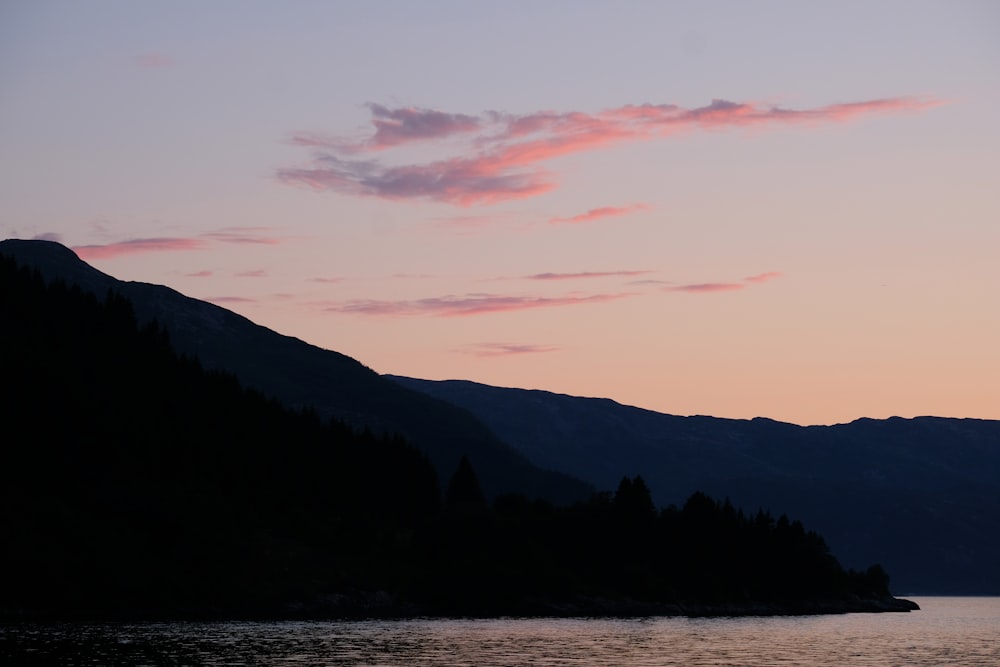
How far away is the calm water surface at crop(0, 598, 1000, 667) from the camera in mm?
116688

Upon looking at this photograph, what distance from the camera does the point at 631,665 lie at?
401ft

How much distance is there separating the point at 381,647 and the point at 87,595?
68.0 metres

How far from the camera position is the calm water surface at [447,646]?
117 metres

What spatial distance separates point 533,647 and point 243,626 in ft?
143

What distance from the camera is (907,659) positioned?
139 metres

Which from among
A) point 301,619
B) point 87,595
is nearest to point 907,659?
point 301,619

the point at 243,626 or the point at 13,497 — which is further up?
the point at 13,497

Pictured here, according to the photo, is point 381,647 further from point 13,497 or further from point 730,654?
point 13,497

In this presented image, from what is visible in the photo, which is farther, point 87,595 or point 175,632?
point 87,595

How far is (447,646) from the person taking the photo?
465 feet

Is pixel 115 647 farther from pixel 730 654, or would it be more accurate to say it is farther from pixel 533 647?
pixel 730 654

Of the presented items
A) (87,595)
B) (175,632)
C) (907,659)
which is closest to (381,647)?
(175,632)

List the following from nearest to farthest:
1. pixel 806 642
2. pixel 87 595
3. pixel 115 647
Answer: pixel 115 647 < pixel 806 642 < pixel 87 595

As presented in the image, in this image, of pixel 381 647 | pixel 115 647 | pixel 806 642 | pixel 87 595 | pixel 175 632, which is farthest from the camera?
pixel 87 595
